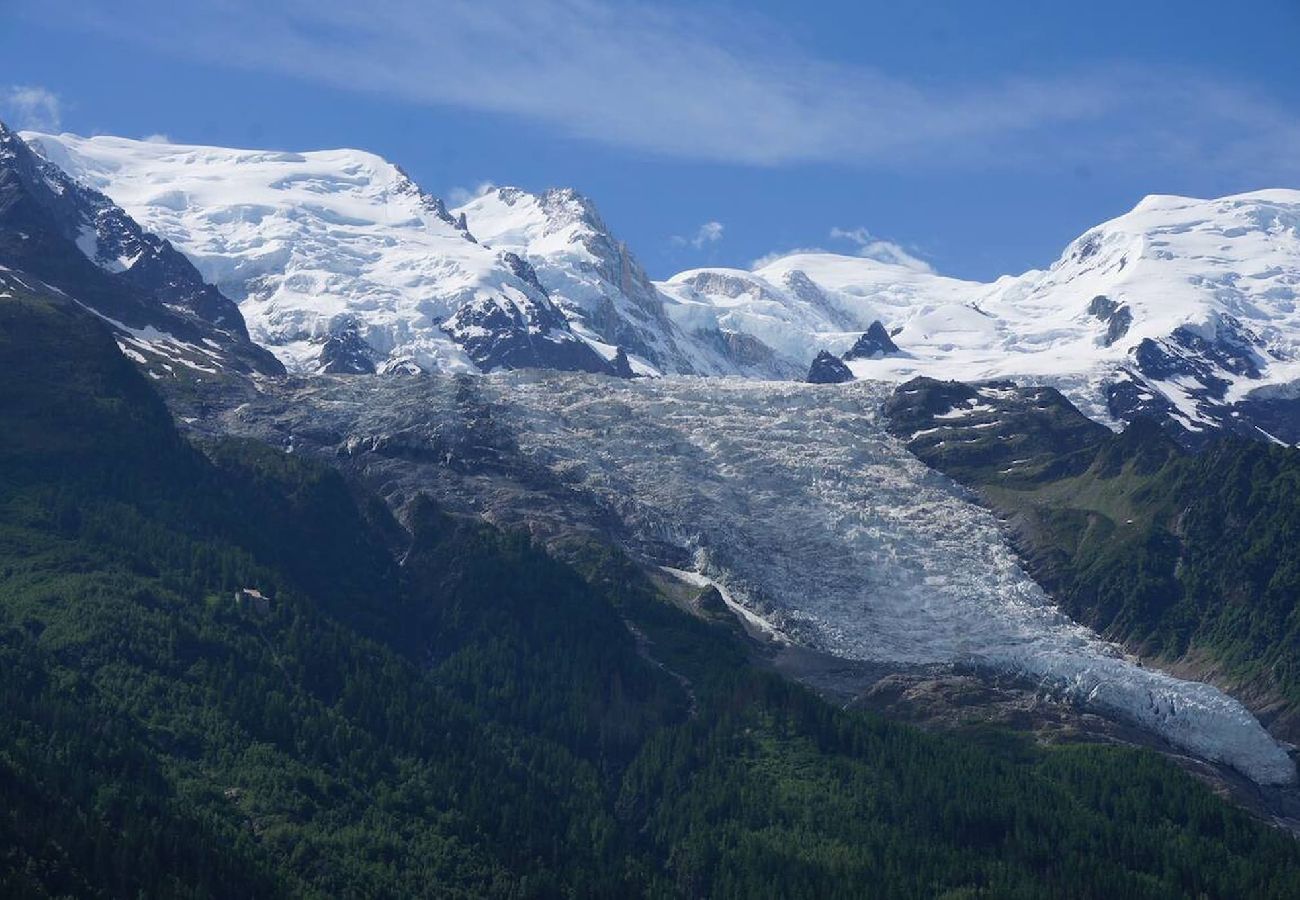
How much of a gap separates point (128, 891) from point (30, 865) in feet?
30.7

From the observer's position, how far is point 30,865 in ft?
571

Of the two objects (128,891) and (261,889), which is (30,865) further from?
(261,889)

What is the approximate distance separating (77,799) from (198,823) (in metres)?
12.0

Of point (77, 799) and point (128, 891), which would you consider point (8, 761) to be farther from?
point (128, 891)

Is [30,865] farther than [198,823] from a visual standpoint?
No

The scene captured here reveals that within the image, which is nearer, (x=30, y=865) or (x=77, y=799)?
(x=30, y=865)

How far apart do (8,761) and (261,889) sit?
82.4 ft

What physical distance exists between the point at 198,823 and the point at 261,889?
1024cm

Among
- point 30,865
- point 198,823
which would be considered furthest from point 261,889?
point 30,865

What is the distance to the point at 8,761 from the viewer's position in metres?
189

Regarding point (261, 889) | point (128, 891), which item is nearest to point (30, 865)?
point (128, 891)

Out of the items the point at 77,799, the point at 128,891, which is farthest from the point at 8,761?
the point at 128,891

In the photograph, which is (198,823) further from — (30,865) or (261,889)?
(30,865)

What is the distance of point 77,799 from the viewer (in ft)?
628
